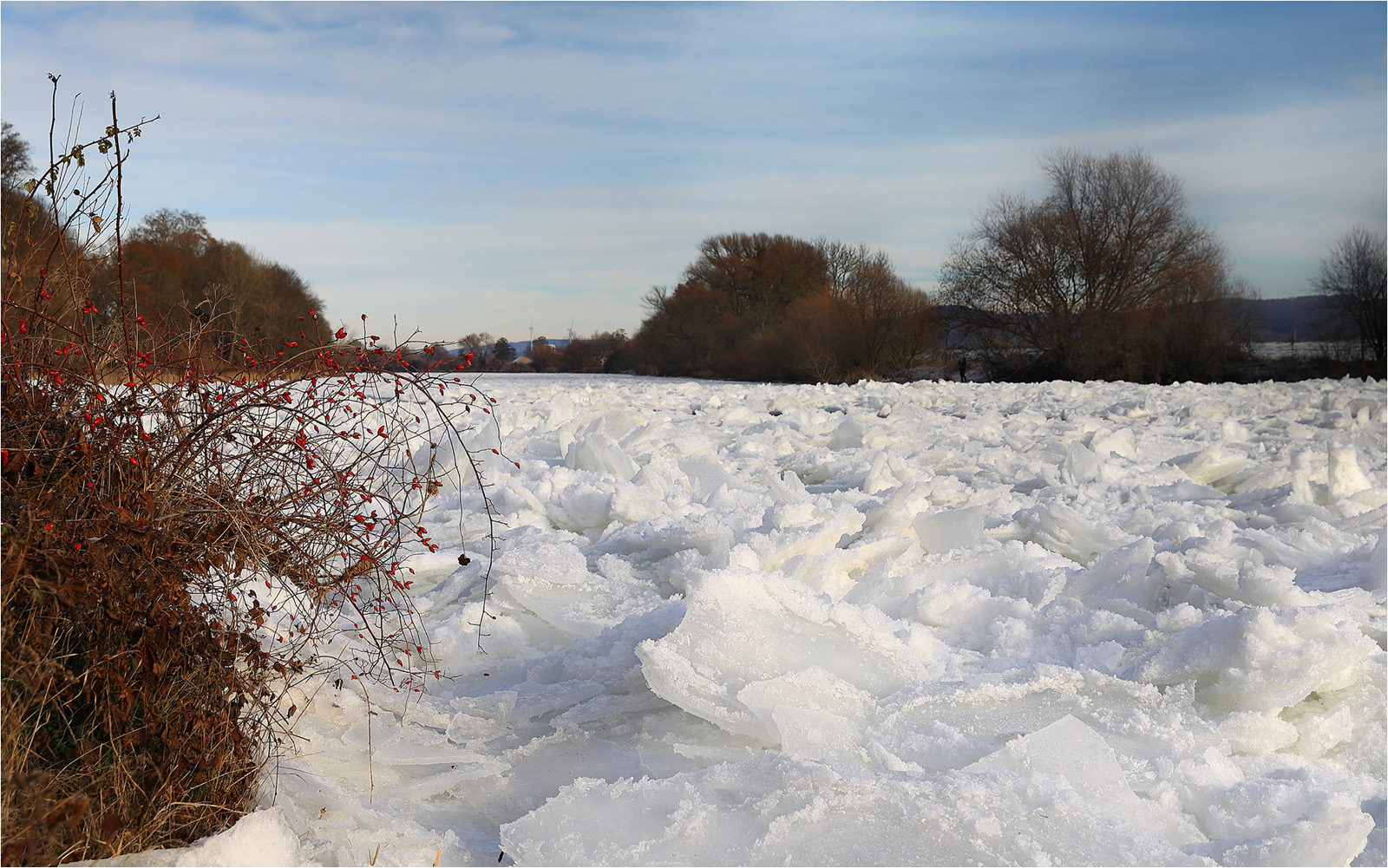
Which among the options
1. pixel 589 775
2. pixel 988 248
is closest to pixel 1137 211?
pixel 988 248

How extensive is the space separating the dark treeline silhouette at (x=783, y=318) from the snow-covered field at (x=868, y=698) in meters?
18.4

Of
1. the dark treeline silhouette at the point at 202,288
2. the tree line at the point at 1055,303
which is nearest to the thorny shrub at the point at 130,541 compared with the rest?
the dark treeline silhouette at the point at 202,288

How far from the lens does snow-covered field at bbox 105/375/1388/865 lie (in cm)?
161

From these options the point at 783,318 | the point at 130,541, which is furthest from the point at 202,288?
the point at 783,318

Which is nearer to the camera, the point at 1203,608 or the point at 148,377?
the point at 148,377

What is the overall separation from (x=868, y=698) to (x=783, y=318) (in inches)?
940

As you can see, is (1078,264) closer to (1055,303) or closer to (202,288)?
(1055,303)

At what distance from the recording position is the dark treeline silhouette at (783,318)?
22406 mm

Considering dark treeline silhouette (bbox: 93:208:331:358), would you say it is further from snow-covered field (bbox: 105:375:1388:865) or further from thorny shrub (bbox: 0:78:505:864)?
snow-covered field (bbox: 105:375:1388:865)

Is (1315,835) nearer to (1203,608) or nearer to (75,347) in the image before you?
(1203,608)

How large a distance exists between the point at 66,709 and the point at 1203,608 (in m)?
2.85

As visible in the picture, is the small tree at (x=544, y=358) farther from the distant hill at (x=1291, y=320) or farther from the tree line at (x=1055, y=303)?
the distant hill at (x=1291, y=320)

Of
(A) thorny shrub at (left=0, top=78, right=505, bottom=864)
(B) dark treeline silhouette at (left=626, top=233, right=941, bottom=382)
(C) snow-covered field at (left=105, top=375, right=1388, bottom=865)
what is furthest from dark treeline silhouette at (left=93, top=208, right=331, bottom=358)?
(B) dark treeline silhouette at (left=626, top=233, right=941, bottom=382)

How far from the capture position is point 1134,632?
257cm
